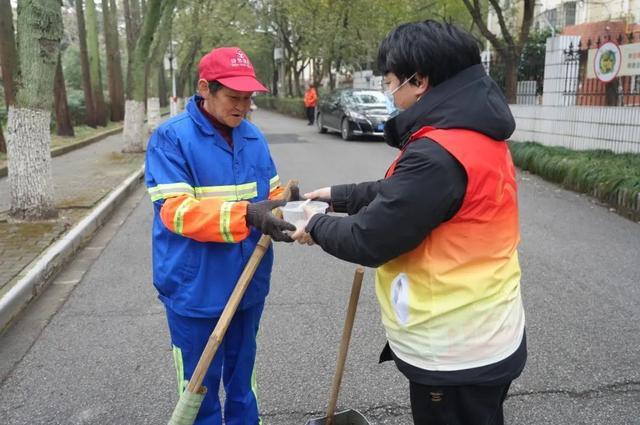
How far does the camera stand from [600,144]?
31.6 ft

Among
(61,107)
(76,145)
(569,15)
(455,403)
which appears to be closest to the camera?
(455,403)

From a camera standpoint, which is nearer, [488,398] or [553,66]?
[488,398]

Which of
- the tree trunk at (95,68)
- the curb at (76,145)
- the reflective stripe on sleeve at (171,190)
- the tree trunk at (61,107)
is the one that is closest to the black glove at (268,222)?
the reflective stripe on sleeve at (171,190)

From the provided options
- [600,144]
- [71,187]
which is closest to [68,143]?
[71,187]

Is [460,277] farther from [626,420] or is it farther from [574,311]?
[574,311]

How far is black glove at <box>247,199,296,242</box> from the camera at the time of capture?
1980 mm

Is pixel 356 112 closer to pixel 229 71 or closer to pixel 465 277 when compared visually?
pixel 229 71

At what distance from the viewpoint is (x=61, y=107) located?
52.7 feet

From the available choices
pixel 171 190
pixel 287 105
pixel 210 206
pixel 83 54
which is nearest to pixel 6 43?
pixel 83 54

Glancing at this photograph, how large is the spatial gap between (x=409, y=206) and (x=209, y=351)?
83 cm

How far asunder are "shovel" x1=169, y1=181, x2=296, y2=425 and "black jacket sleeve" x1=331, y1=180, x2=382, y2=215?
31 cm

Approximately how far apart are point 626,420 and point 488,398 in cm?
153

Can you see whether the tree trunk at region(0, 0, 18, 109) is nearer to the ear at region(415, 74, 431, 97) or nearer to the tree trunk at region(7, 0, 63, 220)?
the tree trunk at region(7, 0, 63, 220)

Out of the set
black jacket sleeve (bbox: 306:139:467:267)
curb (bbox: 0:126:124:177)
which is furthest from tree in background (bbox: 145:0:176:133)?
black jacket sleeve (bbox: 306:139:467:267)
